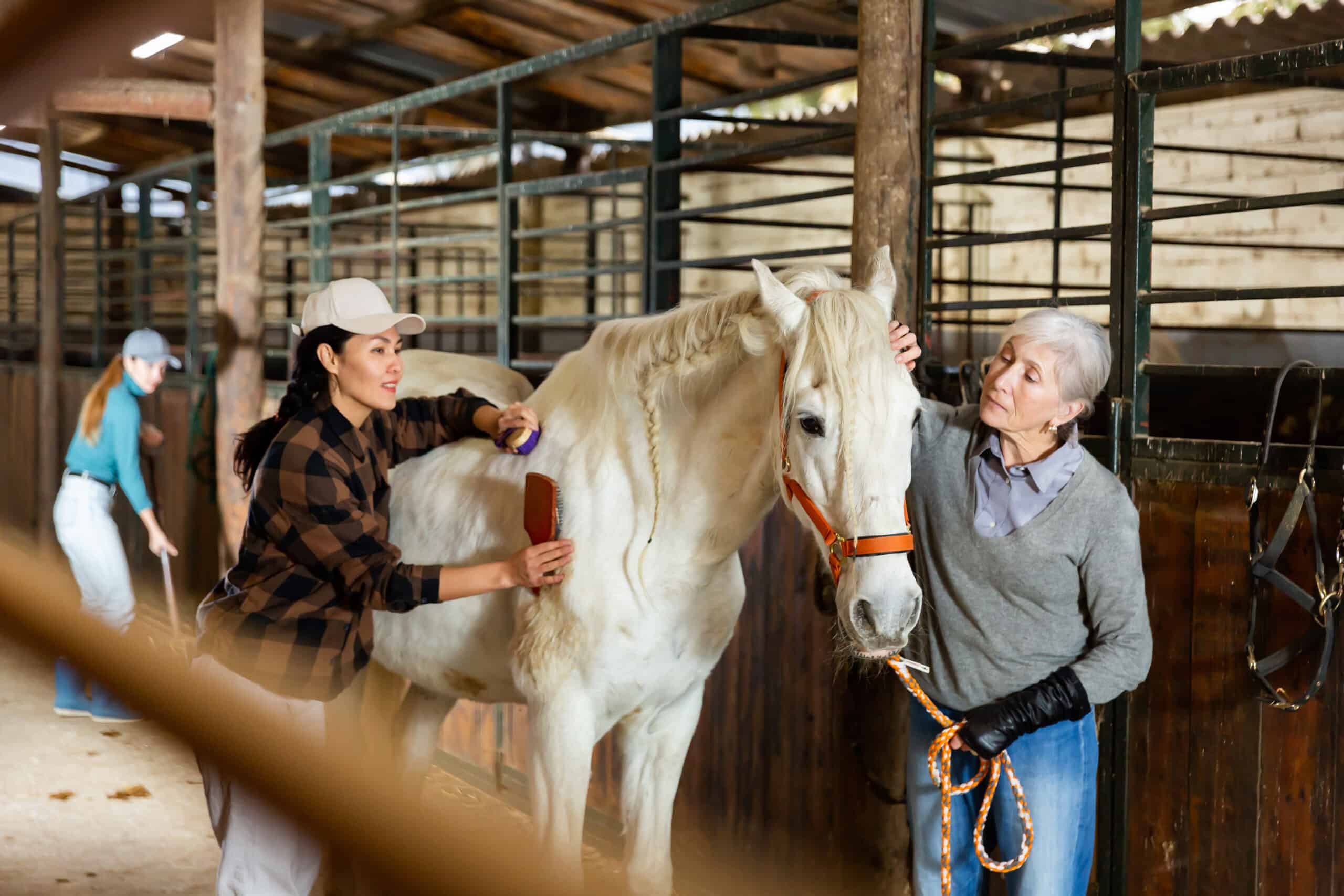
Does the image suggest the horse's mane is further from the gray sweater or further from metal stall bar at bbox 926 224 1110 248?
metal stall bar at bbox 926 224 1110 248

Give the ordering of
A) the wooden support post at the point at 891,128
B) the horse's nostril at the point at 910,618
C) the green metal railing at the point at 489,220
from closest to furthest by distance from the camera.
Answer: the horse's nostril at the point at 910,618
the wooden support post at the point at 891,128
the green metal railing at the point at 489,220

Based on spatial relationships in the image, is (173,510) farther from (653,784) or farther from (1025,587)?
(1025,587)

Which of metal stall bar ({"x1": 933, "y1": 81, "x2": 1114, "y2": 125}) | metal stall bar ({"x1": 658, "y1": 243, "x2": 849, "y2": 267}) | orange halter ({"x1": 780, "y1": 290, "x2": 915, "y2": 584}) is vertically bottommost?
orange halter ({"x1": 780, "y1": 290, "x2": 915, "y2": 584})

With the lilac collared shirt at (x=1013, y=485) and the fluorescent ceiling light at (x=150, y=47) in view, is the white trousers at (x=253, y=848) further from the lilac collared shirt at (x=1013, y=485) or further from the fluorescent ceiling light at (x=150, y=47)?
the lilac collared shirt at (x=1013, y=485)

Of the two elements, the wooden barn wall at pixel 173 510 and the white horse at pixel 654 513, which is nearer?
the white horse at pixel 654 513

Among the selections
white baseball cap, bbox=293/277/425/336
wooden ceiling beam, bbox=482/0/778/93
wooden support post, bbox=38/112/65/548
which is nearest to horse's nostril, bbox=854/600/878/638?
white baseball cap, bbox=293/277/425/336

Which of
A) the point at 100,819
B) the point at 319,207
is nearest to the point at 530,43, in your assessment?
the point at 319,207

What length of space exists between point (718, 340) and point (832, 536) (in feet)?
1.54

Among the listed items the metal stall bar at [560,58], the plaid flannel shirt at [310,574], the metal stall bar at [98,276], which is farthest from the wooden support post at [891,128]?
the metal stall bar at [98,276]

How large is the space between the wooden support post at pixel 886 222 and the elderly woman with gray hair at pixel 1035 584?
2.67ft

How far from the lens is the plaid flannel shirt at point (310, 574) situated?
2.04 metres

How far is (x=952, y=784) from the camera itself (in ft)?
6.82

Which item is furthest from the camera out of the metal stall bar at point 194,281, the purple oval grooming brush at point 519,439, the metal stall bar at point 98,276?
the metal stall bar at point 98,276

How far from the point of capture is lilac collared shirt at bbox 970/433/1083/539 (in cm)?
193
